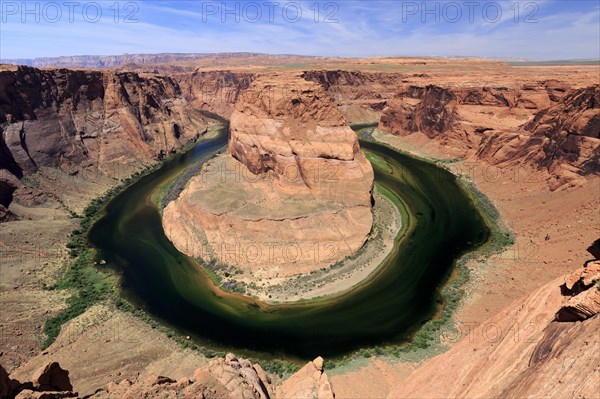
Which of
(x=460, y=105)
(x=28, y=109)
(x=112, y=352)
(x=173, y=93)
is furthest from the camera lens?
(x=173, y=93)

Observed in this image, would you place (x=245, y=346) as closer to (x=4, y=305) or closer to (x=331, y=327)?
(x=331, y=327)

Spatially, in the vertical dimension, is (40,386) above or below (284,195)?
below

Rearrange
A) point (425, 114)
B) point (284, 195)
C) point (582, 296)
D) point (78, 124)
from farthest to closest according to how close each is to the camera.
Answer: point (425, 114) → point (78, 124) → point (284, 195) → point (582, 296)

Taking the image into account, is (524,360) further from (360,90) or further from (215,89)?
(215,89)

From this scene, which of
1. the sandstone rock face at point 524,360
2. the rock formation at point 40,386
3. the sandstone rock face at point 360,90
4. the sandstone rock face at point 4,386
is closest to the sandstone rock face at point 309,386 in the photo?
the sandstone rock face at point 524,360

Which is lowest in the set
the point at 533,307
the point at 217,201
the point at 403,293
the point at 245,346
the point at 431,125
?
the point at 245,346

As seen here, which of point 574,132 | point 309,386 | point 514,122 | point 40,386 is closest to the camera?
point 40,386

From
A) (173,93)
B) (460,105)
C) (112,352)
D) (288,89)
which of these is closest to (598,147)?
(460,105)

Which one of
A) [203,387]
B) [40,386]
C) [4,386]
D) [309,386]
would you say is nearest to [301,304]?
[309,386]
